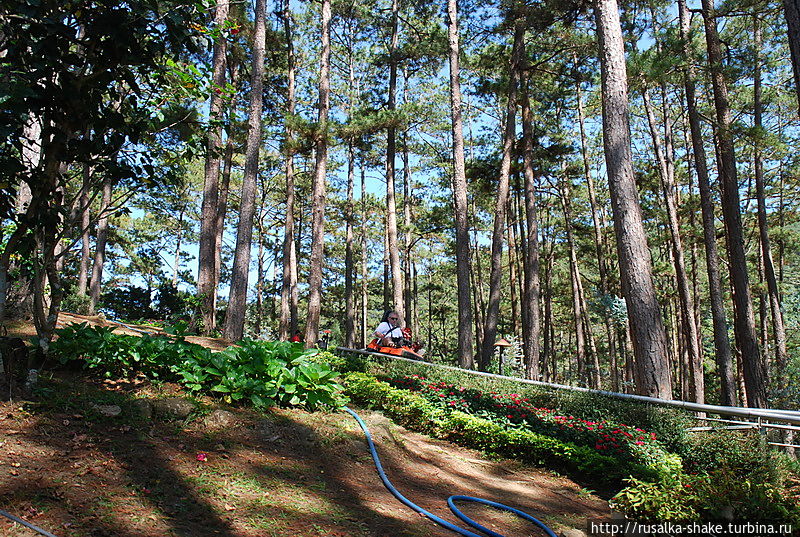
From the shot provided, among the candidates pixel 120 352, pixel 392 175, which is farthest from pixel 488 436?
pixel 392 175

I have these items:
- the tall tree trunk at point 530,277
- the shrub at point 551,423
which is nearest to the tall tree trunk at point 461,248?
the tall tree trunk at point 530,277

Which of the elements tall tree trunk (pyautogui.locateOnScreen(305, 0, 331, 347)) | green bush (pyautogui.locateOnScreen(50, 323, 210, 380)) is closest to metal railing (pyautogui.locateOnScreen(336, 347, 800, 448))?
green bush (pyautogui.locateOnScreen(50, 323, 210, 380))

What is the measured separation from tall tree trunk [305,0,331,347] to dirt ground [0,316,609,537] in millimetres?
8681

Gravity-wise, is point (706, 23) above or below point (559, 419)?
above

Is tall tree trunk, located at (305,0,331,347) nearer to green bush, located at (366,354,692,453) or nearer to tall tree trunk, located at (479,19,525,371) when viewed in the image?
green bush, located at (366,354,692,453)

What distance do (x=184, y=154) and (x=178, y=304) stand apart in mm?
12296

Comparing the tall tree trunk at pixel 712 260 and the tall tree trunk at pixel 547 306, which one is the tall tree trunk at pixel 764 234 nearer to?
the tall tree trunk at pixel 712 260

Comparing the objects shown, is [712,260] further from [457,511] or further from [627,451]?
[457,511]

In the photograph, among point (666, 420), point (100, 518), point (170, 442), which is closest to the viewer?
point (100, 518)

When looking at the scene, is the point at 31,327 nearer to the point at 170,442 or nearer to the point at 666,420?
the point at 170,442

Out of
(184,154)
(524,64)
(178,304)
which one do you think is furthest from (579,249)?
(184,154)

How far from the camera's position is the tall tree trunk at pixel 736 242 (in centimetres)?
958

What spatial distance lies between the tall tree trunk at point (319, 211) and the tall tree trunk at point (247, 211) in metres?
2.68

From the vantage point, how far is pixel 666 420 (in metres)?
6.11
